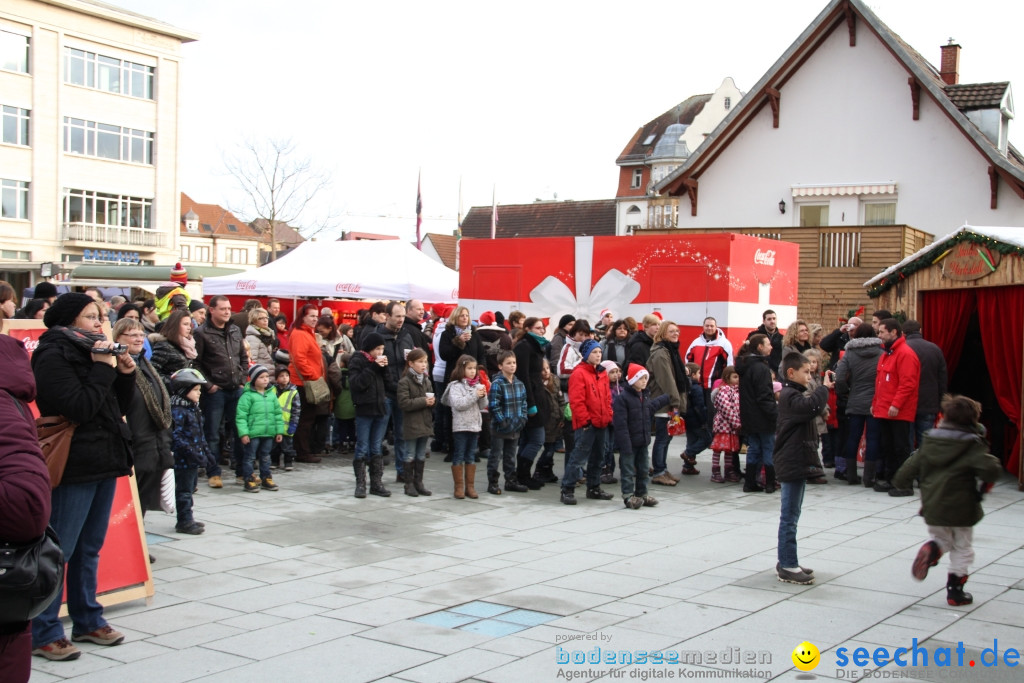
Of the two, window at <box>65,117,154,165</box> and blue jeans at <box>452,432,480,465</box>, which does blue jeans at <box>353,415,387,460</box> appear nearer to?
blue jeans at <box>452,432,480,465</box>

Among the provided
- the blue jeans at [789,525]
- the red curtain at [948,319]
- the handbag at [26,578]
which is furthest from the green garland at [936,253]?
the handbag at [26,578]

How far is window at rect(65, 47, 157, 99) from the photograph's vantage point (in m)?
50.4

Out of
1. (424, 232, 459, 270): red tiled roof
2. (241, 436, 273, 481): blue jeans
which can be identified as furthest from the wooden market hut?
(424, 232, 459, 270): red tiled roof

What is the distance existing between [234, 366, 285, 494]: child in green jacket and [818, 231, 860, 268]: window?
17011 millimetres

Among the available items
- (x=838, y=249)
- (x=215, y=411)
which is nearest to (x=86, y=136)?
(x=838, y=249)

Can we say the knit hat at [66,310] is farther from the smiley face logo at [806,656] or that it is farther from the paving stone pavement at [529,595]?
the smiley face logo at [806,656]

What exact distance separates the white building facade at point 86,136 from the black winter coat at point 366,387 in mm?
38843

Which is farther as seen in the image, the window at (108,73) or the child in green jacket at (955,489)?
the window at (108,73)

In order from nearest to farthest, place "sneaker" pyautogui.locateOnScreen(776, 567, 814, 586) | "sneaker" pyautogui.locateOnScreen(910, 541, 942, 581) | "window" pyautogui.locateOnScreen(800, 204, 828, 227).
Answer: "sneaker" pyautogui.locateOnScreen(910, 541, 942, 581) < "sneaker" pyautogui.locateOnScreen(776, 567, 814, 586) < "window" pyautogui.locateOnScreen(800, 204, 828, 227)

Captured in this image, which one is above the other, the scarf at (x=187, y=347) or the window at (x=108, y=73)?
the window at (x=108, y=73)

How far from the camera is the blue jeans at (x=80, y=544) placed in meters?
5.31

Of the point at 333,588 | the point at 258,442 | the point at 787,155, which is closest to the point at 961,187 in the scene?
the point at 787,155

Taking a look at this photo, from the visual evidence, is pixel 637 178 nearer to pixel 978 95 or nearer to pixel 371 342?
pixel 978 95

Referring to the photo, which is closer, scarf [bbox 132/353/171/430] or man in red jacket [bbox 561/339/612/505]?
scarf [bbox 132/353/171/430]
